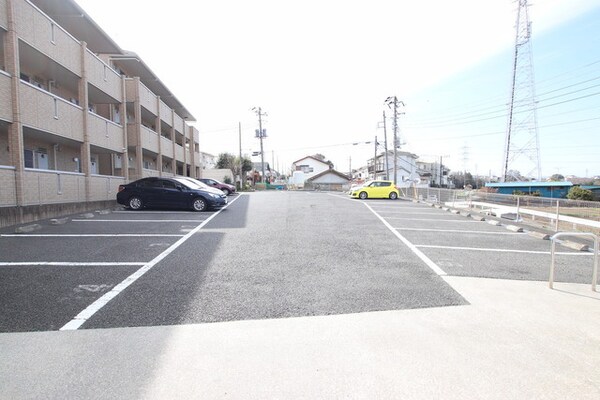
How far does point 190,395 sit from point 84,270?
4.05 m

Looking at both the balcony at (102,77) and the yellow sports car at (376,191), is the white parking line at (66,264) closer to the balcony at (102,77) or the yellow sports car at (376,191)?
the balcony at (102,77)

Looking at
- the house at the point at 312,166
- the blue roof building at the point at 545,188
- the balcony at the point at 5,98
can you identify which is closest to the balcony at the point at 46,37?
the balcony at the point at 5,98

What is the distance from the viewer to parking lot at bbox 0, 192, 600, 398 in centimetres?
361

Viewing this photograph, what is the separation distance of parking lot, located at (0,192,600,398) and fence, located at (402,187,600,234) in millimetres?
1990

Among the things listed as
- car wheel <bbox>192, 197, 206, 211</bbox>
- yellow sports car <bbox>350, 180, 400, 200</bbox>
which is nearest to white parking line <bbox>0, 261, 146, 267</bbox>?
car wheel <bbox>192, 197, 206, 211</bbox>

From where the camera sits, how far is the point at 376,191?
2659cm

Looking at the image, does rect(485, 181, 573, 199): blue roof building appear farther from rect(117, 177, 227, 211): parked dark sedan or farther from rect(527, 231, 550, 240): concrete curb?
rect(117, 177, 227, 211): parked dark sedan

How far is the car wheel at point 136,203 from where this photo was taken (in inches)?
558

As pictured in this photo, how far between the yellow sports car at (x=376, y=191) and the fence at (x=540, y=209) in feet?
24.1

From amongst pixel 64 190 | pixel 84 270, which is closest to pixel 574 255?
pixel 84 270

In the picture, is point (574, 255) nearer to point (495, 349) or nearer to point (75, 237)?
point (495, 349)

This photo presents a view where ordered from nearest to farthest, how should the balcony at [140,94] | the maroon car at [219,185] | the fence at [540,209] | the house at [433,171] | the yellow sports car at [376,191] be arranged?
the fence at [540,209] → the balcony at [140,94] → the maroon car at [219,185] → the yellow sports car at [376,191] → the house at [433,171]

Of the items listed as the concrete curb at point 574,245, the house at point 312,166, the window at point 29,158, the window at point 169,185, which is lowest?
the concrete curb at point 574,245

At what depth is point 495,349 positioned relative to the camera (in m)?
3.21
